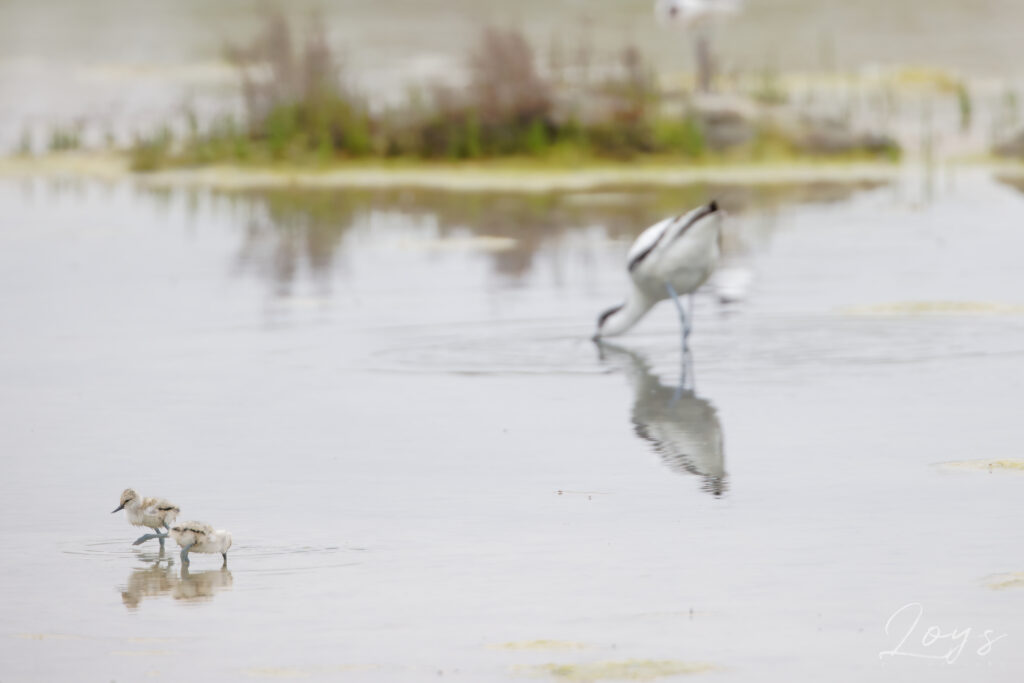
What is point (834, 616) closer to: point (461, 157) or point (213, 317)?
point (213, 317)

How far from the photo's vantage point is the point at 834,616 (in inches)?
284

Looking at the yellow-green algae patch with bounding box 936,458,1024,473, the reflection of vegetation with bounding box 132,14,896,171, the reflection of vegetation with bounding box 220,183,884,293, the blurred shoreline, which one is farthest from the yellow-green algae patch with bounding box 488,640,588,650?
the reflection of vegetation with bounding box 132,14,896,171

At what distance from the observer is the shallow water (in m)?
7.05

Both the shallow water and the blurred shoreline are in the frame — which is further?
the blurred shoreline

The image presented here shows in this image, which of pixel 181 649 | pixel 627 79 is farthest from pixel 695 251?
pixel 627 79

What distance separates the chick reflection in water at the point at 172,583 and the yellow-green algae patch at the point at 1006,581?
2.65 metres

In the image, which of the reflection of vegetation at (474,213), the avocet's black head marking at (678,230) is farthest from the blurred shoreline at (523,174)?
the avocet's black head marking at (678,230)

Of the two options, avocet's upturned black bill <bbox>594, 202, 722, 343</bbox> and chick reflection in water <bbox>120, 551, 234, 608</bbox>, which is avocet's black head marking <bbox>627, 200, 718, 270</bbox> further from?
chick reflection in water <bbox>120, 551, 234, 608</bbox>

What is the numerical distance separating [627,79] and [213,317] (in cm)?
2355

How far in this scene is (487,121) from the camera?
3753cm

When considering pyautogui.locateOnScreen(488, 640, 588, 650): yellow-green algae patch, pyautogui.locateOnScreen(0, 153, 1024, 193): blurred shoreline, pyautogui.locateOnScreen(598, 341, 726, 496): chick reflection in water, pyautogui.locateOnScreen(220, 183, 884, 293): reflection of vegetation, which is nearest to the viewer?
pyautogui.locateOnScreen(488, 640, 588, 650): yellow-green algae patch

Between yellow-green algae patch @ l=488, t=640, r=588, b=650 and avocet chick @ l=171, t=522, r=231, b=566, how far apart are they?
1465 mm

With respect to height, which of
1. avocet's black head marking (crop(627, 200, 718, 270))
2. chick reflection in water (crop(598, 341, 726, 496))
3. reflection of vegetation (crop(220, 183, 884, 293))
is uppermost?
avocet's black head marking (crop(627, 200, 718, 270))

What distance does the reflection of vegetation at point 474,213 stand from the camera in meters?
22.7
